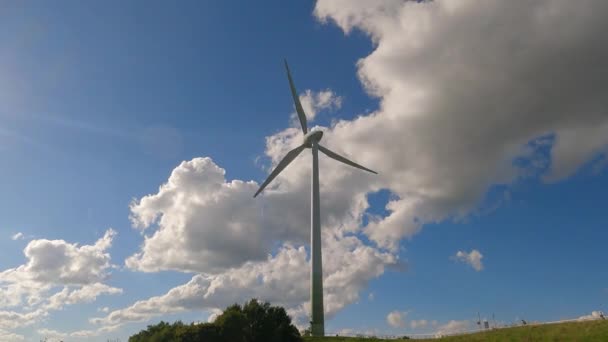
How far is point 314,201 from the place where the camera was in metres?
146

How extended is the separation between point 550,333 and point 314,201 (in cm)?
7095

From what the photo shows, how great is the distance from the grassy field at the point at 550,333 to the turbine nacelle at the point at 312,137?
236 feet

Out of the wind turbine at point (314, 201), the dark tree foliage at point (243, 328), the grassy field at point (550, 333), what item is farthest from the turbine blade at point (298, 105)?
the grassy field at point (550, 333)

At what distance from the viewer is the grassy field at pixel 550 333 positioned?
95.2 metres

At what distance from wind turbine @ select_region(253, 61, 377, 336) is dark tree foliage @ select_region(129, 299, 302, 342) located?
27.2 ft

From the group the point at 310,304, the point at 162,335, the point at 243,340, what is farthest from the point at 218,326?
the point at 310,304

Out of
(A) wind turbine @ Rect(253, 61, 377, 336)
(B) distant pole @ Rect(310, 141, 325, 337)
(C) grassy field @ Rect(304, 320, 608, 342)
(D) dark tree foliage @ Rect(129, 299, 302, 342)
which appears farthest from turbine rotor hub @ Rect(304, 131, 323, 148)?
(C) grassy field @ Rect(304, 320, 608, 342)

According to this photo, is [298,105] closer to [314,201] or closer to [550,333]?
[314,201]

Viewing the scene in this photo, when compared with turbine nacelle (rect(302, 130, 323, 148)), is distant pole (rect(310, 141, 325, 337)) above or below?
below

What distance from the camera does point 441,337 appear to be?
116 m

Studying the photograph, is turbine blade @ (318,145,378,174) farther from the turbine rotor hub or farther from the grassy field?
the grassy field

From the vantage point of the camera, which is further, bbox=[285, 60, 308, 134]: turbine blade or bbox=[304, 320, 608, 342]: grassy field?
bbox=[285, 60, 308, 134]: turbine blade

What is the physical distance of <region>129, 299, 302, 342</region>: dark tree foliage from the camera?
403ft

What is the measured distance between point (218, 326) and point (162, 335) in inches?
690
